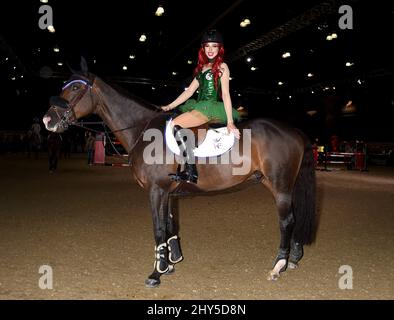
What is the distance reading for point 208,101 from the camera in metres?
5.16

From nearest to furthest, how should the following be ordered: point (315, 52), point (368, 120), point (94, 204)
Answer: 1. point (94, 204)
2. point (315, 52)
3. point (368, 120)

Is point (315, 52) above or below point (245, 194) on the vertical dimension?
above

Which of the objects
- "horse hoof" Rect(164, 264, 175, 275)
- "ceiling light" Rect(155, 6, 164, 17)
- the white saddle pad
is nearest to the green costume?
the white saddle pad

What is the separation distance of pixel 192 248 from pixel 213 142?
188 centimetres

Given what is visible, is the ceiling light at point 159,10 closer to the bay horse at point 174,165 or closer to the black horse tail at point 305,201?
the bay horse at point 174,165

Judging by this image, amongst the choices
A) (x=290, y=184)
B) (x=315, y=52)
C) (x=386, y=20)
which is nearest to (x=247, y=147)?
(x=290, y=184)

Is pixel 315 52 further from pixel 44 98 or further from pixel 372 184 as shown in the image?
pixel 44 98

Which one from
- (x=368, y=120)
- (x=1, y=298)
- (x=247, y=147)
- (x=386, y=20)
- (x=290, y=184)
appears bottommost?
(x=1, y=298)

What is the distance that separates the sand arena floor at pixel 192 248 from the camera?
4371mm

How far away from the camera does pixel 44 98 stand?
38.3m

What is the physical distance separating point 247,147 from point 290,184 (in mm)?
742

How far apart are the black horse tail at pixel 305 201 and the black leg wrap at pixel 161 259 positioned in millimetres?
1800

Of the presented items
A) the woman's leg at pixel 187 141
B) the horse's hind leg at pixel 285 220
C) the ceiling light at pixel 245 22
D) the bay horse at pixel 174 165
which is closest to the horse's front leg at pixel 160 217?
the bay horse at pixel 174 165

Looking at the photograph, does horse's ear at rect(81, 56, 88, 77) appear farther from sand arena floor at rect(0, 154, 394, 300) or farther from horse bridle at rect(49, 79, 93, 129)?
sand arena floor at rect(0, 154, 394, 300)
